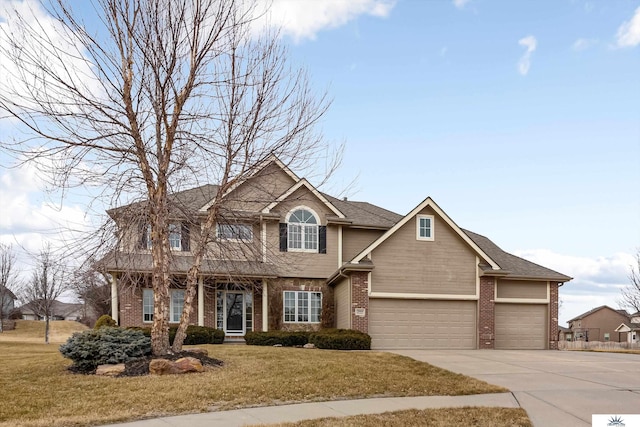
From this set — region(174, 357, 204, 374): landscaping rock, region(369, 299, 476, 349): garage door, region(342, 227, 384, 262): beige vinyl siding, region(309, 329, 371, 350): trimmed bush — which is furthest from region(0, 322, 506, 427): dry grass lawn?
region(342, 227, 384, 262): beige vinyl siding

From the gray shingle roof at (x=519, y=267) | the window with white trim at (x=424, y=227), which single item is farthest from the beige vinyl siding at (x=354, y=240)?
the gray shingle roof at (x=519, y=267)

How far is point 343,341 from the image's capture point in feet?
70.1

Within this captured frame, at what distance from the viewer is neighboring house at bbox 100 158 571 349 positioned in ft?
77.3

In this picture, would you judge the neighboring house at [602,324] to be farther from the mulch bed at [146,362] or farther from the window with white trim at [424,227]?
the mulch bed at [146,362]

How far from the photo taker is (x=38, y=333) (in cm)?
5016

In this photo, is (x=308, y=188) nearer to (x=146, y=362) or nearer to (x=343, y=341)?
(x=343, y=341)

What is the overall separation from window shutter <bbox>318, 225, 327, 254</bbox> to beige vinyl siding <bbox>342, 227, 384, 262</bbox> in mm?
1074

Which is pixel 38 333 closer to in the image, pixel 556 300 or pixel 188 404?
pixel 556 300

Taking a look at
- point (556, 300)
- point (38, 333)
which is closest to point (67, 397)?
point (556, 300)

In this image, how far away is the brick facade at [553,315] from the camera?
2566cm

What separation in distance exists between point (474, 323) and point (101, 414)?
700 inches

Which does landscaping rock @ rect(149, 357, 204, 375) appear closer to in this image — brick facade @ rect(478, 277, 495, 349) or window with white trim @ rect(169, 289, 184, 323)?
window with white trim @ rect(169, 289, 184, 323)

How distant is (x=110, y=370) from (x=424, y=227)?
1426 centimetres

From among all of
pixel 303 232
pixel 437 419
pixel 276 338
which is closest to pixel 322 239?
pixel 303 232
